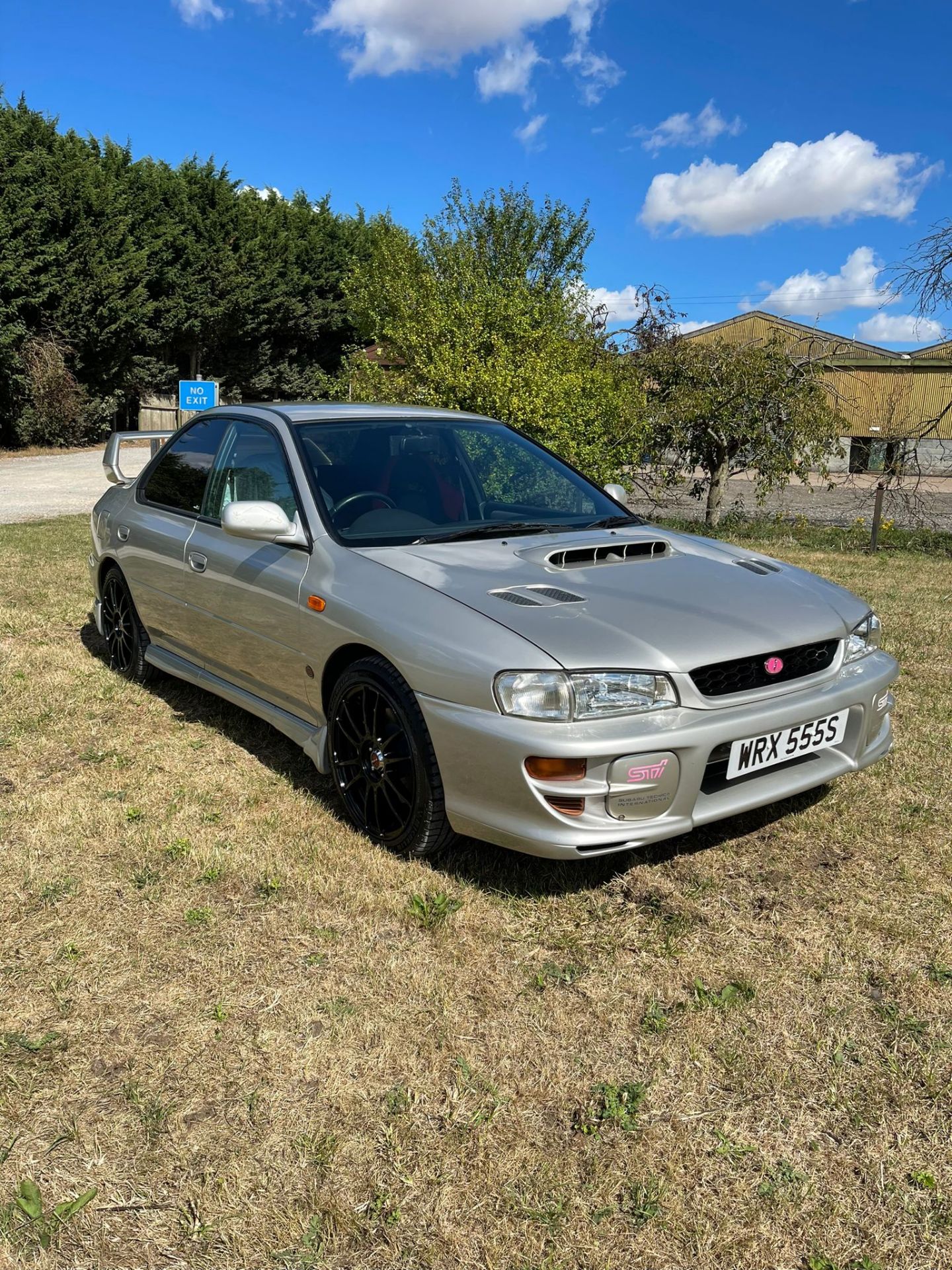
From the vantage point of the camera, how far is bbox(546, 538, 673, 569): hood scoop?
360 cm

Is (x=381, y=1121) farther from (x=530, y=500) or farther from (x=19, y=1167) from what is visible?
(x=530, y=500)

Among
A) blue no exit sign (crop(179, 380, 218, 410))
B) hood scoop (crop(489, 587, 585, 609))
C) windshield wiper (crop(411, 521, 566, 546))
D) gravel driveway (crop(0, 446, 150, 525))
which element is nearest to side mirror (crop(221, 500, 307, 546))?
windshield wiper (crop(411, 521, 566, 546))

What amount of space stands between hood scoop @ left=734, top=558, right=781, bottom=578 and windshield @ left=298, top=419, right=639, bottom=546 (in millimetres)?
637

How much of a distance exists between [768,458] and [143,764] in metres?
10.5

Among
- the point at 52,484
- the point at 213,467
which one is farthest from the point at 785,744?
the point at 52,484

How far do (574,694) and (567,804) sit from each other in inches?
12.7

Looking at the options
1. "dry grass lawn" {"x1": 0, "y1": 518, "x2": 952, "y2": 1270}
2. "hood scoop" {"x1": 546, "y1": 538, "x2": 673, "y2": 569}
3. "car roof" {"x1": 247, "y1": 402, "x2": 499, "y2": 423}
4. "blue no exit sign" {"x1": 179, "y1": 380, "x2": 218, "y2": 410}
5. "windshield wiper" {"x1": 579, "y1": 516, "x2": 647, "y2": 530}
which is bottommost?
"dry grass lawn" {"x1": 0, "y1": 518, "x2": 952, "y2": 1270}

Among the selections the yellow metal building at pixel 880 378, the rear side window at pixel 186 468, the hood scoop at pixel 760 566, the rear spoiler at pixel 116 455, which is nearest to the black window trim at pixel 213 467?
the rear side window at pixel 186 468

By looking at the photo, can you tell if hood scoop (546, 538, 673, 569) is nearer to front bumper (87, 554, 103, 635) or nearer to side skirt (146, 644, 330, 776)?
side skirt (146, 644, 330, 776)

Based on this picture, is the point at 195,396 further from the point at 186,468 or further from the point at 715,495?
the point at 186,468

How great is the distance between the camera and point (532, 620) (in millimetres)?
3070

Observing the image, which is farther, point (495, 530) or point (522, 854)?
point (495, 530)

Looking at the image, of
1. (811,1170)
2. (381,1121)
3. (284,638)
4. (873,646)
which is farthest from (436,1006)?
(873,646)

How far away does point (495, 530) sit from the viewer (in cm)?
392
